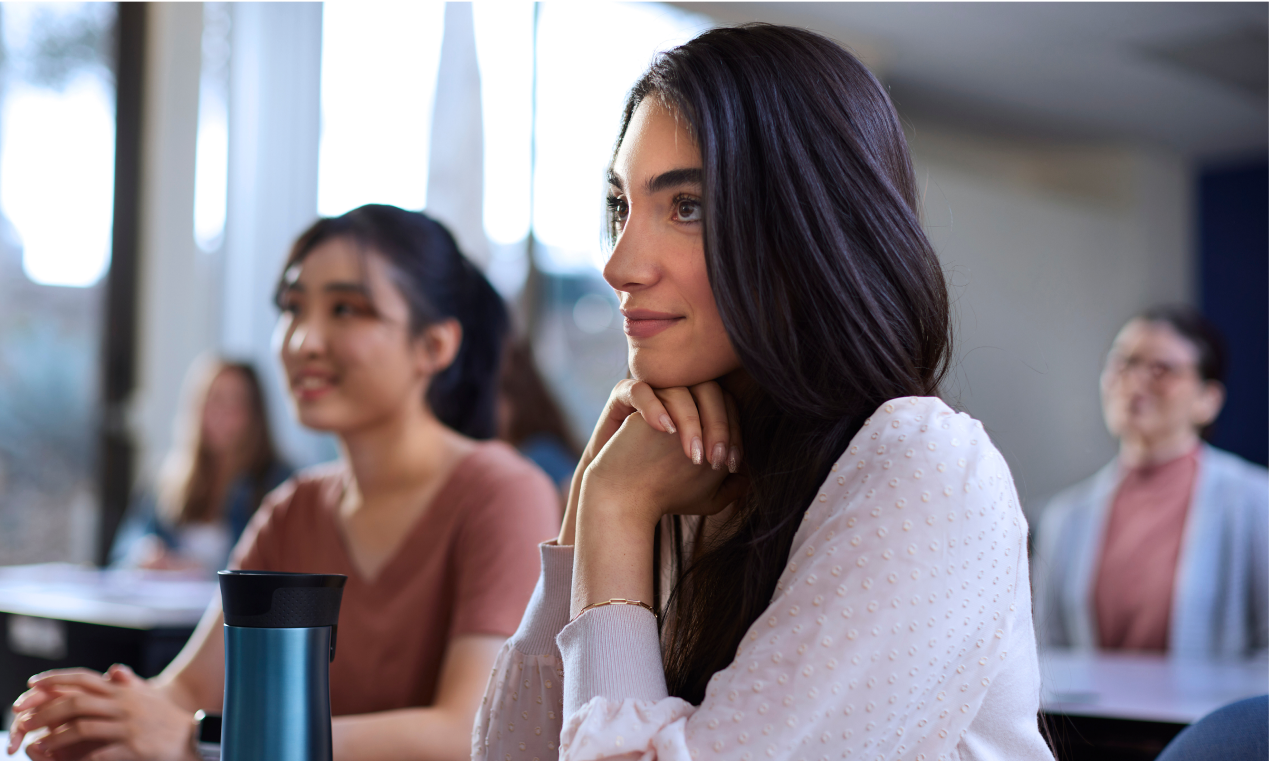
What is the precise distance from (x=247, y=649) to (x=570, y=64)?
11.4 ft

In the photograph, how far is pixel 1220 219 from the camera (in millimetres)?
6520

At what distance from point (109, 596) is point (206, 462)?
144 cm

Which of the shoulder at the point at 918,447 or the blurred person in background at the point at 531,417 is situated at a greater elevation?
the shoulder at the point at 918,447

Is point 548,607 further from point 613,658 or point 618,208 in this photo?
point 618,208

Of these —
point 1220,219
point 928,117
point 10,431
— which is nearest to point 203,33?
point 10,431

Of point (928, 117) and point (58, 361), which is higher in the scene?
point (928, 117)

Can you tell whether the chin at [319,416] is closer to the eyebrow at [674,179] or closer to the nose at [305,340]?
the nose at [305,340]

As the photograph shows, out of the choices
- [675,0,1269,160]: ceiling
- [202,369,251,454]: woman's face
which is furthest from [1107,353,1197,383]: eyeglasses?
[202,369,251,454]: woman's face

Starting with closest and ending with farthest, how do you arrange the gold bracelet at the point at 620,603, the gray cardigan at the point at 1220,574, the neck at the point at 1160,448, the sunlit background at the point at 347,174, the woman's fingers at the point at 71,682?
1. the gold bracelet at the point at 620,603
2. the woman's fingers at the point at 71,682
3. the gray cardigan at the point at 1220,574
4. the neck at the point at 1160,448
5. the sunlit background at the point at 347,174

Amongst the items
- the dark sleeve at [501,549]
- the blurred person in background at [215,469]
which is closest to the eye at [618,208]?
the dark sleeve at [501,549]

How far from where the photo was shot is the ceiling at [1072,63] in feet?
7.75

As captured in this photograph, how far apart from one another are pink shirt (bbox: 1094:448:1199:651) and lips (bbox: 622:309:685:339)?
2512mm

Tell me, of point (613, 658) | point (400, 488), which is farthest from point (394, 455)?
point (613, 658)

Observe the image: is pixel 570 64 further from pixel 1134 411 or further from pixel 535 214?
pixel 1134 411
